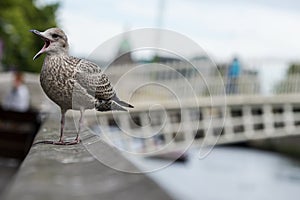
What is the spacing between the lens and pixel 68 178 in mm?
1052

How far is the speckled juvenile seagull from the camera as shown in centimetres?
113

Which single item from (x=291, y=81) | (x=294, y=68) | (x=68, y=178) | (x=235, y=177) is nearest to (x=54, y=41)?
(x=68, y=178)

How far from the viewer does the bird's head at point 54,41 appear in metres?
1.16

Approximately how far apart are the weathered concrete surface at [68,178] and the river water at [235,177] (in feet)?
50.9

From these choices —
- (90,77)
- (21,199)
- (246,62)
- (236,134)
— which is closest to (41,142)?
(90,77)

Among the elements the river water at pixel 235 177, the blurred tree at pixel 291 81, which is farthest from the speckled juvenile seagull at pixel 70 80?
the blurred tree at pixel 291 81

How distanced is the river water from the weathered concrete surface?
15511 mm

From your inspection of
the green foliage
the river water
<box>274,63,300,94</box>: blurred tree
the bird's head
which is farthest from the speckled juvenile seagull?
the green foliage

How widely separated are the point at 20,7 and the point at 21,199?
11682 millimetres

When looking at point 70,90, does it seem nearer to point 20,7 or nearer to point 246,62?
point 20,7

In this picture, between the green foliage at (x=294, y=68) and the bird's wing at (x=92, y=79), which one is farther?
the green foliage at (x=294, y=68)

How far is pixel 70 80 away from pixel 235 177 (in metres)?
26.7

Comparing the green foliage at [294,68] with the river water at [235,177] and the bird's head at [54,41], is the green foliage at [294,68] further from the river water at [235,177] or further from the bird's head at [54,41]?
the bird's head at [54,41]

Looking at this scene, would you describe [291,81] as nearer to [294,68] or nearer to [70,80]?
[294,68]
